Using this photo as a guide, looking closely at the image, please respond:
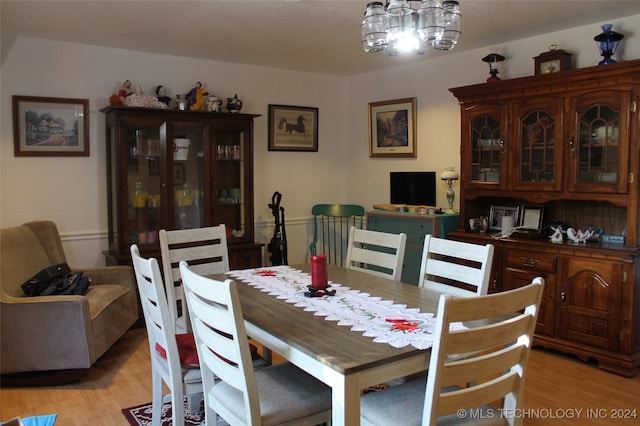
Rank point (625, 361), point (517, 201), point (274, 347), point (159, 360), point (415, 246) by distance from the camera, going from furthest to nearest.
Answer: point (415, 246) < point (517, 201) < point (625, 361) < point (159, 360) < point (274, 347)

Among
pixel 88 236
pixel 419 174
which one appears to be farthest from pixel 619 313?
pixel 88 236

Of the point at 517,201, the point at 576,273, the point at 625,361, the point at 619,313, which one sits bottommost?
the point at 625,361

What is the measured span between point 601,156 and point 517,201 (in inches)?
34.5

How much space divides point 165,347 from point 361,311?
81cm

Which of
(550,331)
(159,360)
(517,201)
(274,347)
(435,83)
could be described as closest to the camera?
(274,347)

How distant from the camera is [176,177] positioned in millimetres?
4520

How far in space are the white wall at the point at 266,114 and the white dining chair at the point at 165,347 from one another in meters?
2.38

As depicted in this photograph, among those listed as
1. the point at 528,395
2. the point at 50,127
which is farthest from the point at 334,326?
the point at 50,127

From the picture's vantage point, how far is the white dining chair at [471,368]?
59.4 inches

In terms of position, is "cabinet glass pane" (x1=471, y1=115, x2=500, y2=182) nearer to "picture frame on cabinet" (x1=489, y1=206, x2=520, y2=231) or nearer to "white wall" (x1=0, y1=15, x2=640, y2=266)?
"picture frame on cabinet" (x1=489, y1=206, x2=520, y2=231)

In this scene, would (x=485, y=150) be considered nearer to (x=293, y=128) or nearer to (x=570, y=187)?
(x=570, y=187)

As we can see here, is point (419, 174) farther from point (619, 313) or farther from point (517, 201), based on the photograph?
point (619, 313)

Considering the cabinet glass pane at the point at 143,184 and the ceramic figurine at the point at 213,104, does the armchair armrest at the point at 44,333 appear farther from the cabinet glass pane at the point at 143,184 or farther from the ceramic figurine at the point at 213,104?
the ceramic figurine at the point at 213,104

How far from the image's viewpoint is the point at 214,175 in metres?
4.68
